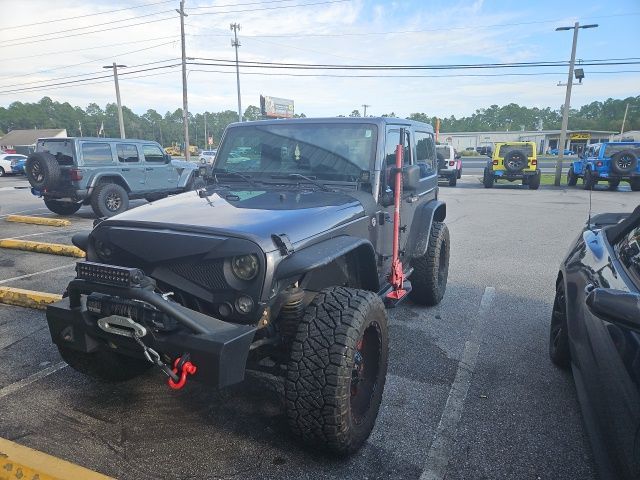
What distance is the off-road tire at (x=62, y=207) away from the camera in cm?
1104

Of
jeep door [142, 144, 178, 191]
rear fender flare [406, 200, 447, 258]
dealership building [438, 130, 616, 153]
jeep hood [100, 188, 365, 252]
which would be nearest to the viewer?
jeep hood [100, 188, 365, 252]

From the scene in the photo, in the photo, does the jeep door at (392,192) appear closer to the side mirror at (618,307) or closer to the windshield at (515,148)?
the side mirror at (618,307)

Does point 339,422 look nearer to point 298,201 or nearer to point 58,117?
point 298,201

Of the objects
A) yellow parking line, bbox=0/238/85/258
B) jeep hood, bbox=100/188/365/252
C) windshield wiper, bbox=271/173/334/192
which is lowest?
yellow parking line, bbox=0/238/85/258

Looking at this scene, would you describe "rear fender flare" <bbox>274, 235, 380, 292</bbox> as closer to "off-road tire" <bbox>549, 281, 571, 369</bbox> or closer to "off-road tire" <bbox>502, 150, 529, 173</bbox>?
"off-road tire" <bbox>549, 281, 571, 369</bbox>

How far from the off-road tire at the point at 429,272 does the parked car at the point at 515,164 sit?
51.7 ft

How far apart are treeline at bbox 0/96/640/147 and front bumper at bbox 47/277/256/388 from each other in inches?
2936

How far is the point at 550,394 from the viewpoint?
10.7 feet

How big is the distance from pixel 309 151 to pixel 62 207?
9.90 meters

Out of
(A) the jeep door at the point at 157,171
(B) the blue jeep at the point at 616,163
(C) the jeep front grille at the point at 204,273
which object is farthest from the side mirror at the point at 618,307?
(B) the blue jeep at the point at 616,163

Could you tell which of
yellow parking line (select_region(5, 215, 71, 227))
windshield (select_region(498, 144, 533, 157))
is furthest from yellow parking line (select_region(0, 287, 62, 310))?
windshield (select_region(498, 144, 533, 157))

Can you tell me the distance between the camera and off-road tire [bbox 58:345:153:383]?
9.53 feet

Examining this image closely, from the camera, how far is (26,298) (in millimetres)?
4664

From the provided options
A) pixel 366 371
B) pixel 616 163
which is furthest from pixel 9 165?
pixel 616 163
